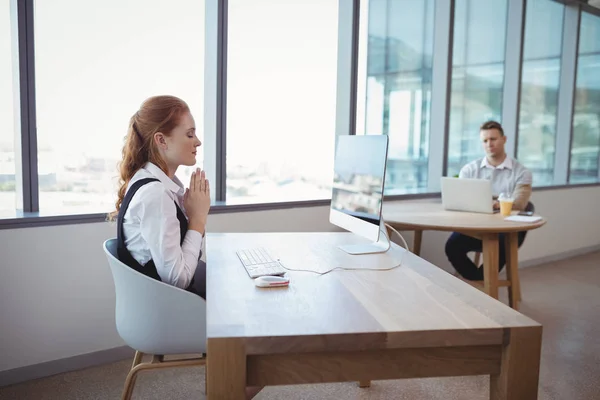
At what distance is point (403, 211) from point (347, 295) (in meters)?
2.09

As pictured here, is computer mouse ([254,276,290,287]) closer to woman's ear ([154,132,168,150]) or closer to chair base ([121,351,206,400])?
chair base ([121,351,206,400])

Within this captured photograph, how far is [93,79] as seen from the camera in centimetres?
285

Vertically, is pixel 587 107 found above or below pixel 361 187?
above

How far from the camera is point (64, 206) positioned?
9.25ft

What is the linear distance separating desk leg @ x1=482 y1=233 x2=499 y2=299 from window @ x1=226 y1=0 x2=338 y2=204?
1.18 metres

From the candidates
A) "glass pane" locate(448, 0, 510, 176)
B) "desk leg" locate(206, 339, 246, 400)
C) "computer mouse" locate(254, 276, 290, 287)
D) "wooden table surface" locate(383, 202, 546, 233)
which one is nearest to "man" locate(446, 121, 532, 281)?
"wooden table surface" locate(383, 202, 546, 233)

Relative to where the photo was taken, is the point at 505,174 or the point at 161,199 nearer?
the point at 161,199

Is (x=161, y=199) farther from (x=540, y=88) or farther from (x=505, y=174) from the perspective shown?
(x=540, y=88)

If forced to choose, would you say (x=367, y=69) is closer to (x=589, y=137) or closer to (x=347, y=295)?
(x=347, y=295)

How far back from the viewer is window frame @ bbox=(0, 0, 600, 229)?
8.51 ft

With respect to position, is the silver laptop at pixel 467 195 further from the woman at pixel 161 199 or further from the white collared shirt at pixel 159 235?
the white collared shirt at pixel 159 235

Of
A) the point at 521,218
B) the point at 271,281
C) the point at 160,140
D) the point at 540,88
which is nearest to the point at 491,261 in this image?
the point at 521,218

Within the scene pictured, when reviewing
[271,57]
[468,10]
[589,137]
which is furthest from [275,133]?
[589,137]

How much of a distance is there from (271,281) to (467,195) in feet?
7.18
